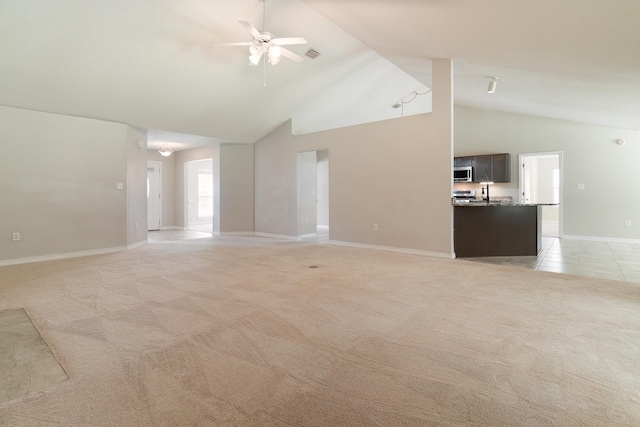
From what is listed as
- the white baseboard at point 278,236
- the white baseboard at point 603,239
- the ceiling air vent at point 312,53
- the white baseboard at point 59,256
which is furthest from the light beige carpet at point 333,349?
the white baseboard at point 603,239

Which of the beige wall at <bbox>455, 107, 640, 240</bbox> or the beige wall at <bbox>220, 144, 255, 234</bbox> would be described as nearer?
the beige wall at <bbox>455, 107, 640, 240</bbox>

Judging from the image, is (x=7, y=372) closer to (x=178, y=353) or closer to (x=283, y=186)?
(x=178, y=353)

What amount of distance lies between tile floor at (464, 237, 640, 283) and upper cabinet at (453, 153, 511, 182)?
2.00m

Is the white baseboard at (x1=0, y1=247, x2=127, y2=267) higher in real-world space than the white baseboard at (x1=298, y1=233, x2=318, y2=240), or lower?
lower

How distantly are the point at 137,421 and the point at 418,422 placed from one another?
4.20 feet

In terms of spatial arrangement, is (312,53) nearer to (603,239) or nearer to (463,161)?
(463,161)

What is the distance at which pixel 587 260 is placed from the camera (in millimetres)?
5230

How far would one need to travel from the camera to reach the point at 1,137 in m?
4.94

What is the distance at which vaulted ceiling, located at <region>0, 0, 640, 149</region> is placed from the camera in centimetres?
331

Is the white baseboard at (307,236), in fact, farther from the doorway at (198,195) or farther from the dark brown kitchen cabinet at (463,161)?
the dark brown kitchen cabinet at (463,161)

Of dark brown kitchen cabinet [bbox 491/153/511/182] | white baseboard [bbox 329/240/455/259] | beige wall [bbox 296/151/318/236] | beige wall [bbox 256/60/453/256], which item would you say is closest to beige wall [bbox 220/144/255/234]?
beige wall [bbox 256/60/453/256]

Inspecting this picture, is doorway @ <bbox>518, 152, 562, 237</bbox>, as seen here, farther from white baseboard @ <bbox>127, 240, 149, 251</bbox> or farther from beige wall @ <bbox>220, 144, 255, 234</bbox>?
white baseboard @ <bbox>127, 240, 149, 251</bbox>

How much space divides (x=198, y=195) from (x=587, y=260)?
10.8 meters

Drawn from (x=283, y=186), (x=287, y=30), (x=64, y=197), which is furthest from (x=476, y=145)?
(x=64, y=197)
